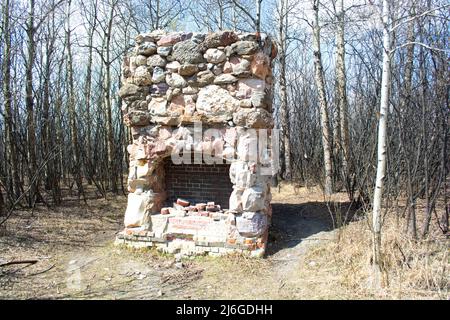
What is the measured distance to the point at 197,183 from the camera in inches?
212

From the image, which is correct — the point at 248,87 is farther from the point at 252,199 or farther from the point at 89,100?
the point at 89,100

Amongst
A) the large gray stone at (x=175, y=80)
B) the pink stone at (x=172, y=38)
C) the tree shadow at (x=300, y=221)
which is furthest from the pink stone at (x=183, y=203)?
the pink stone at (x=172, y=38)

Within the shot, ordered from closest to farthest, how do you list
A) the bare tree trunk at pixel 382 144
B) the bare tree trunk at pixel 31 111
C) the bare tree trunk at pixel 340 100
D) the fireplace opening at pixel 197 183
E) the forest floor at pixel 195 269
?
the bare tree trunk at pixel 382 144, the forest floor at pixel 195 269, the fireplace opening at pixel 197 183, the bare tree trunk at pixel 31 111, the bare tree trunk at pixel 340 100

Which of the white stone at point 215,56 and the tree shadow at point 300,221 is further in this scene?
the tree shadow at point 300,221

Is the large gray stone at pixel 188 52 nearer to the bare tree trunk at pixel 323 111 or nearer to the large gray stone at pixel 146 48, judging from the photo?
the large gray stone at pixel 146 48

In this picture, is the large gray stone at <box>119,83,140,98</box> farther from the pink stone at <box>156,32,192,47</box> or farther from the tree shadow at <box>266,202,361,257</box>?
the tree shadow at <box>266,202,361,257</box>

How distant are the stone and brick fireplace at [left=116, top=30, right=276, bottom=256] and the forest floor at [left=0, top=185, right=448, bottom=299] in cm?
35

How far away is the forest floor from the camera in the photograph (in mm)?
3357

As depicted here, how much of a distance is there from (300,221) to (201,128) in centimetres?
247

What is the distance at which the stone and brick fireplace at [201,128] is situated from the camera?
14.4ft

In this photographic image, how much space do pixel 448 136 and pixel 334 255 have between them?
2.16m

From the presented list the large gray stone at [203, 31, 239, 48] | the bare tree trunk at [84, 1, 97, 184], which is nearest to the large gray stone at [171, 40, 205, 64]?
the large gray stone at [203, 31, 239, 48]

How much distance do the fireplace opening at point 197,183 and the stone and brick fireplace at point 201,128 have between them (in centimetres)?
37
